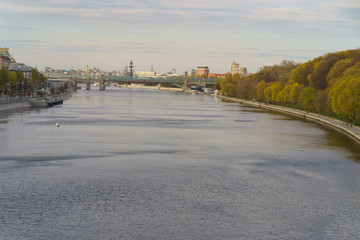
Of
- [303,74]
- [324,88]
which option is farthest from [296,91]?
[303,74]

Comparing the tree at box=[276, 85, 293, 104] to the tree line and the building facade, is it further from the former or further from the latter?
the building facade

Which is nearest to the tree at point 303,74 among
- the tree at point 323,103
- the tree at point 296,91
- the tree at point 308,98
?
the tree at point 296,91

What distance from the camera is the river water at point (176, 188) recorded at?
70.4ft

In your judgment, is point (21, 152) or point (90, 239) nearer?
point (90, 239)

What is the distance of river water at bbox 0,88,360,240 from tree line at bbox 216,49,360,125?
1417 cm

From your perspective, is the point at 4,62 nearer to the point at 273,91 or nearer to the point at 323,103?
the point at 273,91

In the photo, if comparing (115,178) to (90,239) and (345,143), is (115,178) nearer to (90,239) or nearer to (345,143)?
(90,239)

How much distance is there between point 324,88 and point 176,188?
7685 cm

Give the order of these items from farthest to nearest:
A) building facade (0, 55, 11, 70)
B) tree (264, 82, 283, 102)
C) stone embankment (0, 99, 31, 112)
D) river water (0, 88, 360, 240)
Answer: building facade (0, 55, 11, 70) < tree (264, 82, 283, 102) < stone embankment (0, 99, 31, 112) < river water (0, 88, 360, 240)

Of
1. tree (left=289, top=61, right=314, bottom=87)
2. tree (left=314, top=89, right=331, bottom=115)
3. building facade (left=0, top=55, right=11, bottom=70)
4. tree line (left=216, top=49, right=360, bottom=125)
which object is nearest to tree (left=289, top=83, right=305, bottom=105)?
tree line (left=216, top=49, right=360, bottom=125)

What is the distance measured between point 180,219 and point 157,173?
33.1ft

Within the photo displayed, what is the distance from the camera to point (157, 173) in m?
32.6

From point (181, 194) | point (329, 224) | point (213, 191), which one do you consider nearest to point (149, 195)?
point (181, 194)

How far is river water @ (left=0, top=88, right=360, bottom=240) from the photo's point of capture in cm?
2145
